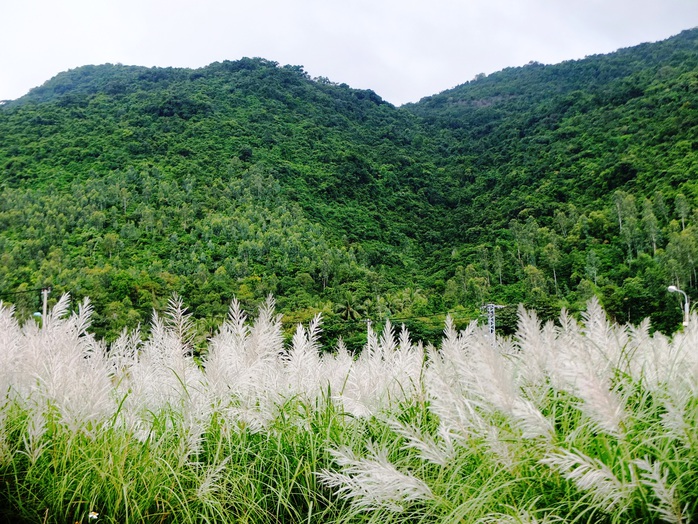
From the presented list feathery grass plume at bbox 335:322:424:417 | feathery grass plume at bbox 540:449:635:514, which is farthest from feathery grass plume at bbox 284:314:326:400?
feathery grass plume at bbox 540:449:635:514

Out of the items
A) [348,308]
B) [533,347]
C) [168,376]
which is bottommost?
[348,308]

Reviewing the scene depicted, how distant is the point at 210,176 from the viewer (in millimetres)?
76562

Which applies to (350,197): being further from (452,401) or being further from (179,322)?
(452,401)

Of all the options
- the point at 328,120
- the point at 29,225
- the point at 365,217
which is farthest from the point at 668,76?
the point at 29,225

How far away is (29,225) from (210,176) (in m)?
25.3

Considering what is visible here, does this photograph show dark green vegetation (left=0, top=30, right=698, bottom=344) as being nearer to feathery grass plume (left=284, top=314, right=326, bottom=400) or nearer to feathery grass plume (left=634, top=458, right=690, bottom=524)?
feathery grass plume (left=284, top=314, right=326, bottom=400)

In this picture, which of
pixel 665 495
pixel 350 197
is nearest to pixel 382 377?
pixel 665 495

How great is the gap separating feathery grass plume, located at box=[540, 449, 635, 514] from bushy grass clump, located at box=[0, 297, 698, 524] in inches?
0.4

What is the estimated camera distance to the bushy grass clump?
161 centimetres

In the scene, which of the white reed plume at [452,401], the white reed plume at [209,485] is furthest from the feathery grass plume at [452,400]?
the white reed plume at [209,485]

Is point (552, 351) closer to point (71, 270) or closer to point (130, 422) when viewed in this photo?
point (130, 422)

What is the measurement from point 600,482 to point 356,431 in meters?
1.28

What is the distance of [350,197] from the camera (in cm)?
8606

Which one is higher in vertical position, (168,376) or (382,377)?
(168,376)
